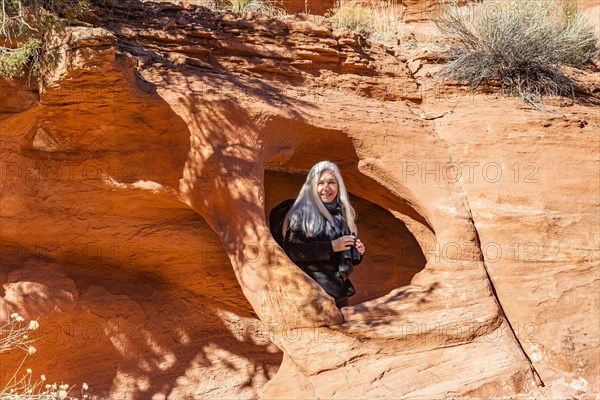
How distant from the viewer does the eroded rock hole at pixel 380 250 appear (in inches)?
275

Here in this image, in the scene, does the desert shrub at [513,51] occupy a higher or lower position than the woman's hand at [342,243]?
higher

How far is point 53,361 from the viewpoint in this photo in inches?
225

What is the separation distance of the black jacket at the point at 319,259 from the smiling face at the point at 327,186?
0.22 m

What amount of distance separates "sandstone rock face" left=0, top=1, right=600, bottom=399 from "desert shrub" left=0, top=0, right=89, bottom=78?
0.59 ft

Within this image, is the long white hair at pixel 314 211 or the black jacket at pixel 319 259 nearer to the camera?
the black jacket at pixel 319 259

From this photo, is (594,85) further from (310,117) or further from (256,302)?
(256,302)

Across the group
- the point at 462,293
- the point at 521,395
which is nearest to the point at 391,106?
the point at 462,293

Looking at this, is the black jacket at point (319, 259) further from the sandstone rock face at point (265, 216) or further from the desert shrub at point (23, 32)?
the desert shrub at point (23, 32)

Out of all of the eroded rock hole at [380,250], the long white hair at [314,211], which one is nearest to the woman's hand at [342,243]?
the long white hair at [314,211]

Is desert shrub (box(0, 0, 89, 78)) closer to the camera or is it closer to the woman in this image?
the woman

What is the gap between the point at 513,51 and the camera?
7.05 metres

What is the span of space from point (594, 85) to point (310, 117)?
137 inches

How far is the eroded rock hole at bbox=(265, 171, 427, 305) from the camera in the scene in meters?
6.98

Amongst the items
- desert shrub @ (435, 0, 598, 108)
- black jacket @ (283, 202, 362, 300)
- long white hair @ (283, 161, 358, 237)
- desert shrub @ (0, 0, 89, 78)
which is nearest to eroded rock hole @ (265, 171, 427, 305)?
long white hair @ (283, 161, 358, 237)
